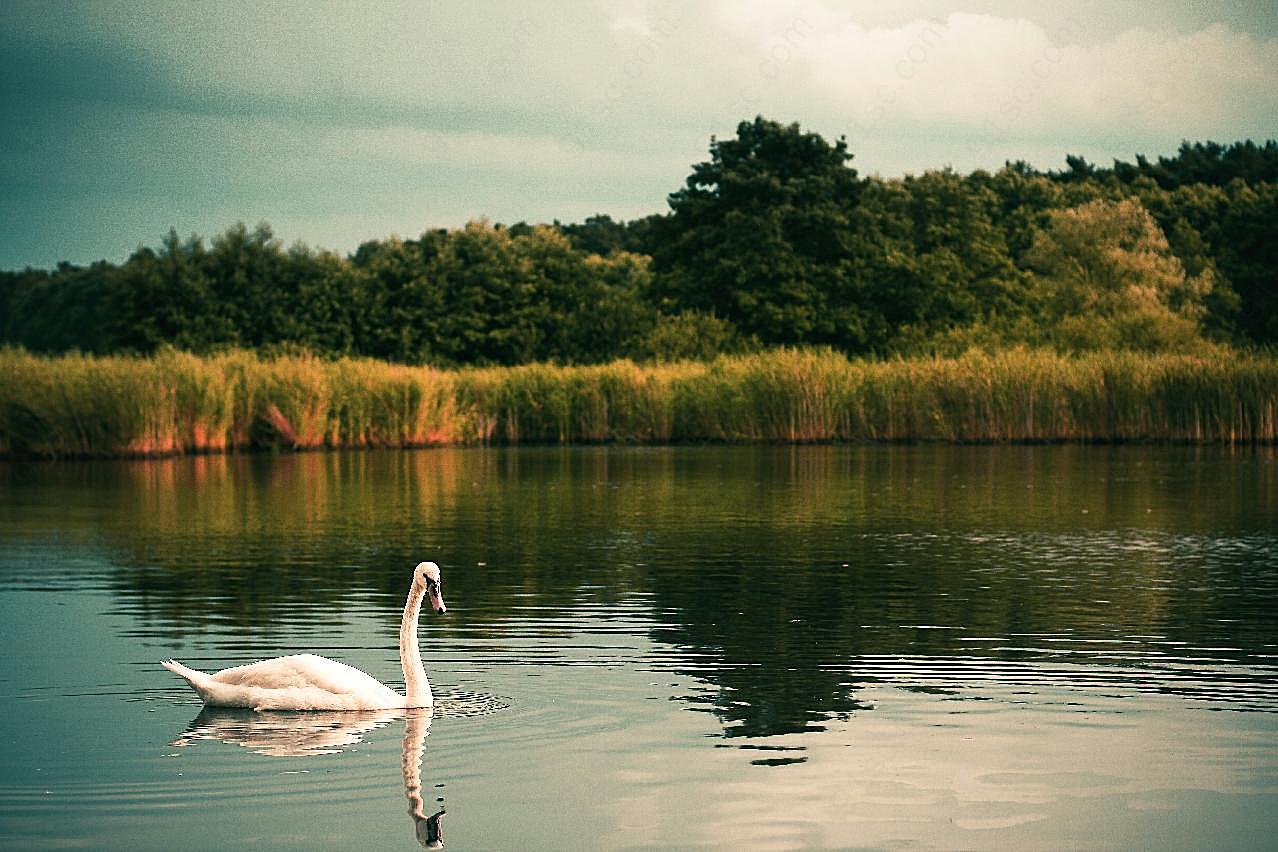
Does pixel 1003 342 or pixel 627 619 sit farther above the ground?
pixel 1003 342

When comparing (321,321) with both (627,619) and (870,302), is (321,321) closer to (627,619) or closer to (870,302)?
(870,302)

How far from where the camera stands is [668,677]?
11531 mm

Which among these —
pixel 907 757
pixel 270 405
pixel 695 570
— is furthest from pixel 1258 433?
pixel 907 757

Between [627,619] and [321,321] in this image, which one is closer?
[627,619]

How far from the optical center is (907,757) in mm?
9234

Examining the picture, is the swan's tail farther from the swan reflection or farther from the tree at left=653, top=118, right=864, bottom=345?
the tree at left=653, top=118, right=864, bottom=345

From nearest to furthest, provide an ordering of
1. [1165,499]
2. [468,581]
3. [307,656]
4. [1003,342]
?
1. [307,656]
2. [468,581]
3. [1165,499]
4. [1003,342]

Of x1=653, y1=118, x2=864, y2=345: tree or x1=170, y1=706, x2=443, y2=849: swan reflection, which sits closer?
x1=170, y1=706, x2=443, y2=849: swan reflection

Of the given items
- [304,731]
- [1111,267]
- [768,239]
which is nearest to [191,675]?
[304,731]

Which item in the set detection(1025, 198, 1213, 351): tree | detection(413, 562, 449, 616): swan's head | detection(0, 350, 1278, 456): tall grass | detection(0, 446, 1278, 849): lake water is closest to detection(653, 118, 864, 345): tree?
detection(1025, 198, 1213, 351): tree

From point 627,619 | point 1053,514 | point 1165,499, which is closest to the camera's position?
point 627,619

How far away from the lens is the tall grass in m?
40.5

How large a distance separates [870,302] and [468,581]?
2356 inches

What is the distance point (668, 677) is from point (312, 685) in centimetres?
246
